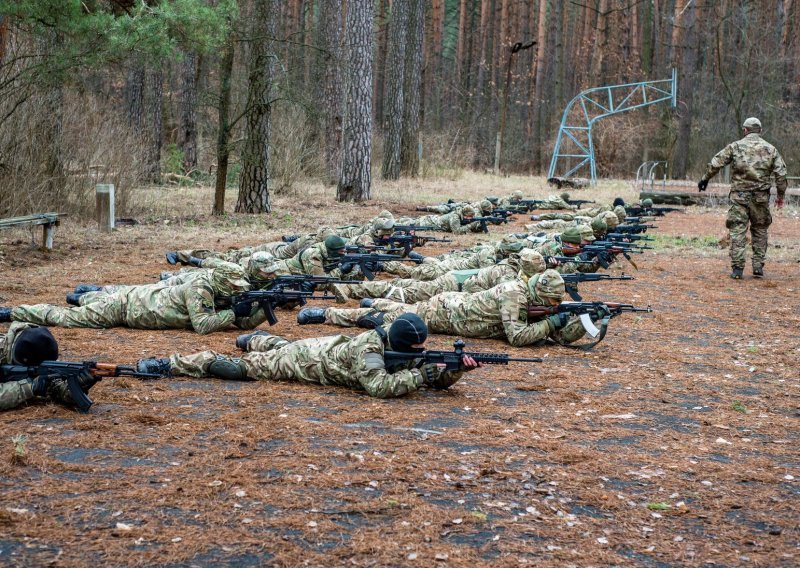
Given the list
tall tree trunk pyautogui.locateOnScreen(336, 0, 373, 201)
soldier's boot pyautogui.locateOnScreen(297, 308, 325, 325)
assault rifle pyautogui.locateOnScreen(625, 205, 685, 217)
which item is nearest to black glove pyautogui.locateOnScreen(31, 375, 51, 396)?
soldier's boot pyautogui.locateOnScreen(297, 308, 325, 325)

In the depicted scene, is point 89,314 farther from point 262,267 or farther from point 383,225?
point 383,225

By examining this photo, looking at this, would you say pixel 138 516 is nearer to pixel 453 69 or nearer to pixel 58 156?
pixel 58 156

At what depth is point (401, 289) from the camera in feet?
A: 33.8

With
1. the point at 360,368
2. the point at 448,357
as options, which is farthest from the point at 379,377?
the point at 448,357

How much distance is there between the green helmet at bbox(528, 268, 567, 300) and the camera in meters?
8.27

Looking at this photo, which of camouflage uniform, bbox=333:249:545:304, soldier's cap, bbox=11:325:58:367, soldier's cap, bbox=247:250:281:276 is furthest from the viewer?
camouflage uniform, bbox=333:249:545:304

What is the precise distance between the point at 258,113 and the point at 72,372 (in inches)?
491

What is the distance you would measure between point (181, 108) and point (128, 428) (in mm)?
23050

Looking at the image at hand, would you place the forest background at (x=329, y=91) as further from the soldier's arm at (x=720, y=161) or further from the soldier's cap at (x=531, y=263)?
the soldier's arm at (x=720, y=161)

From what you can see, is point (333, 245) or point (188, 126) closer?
point (333, 245)

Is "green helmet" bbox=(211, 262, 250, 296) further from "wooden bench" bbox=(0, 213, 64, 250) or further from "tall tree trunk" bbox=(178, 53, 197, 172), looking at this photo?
"tall tree trunk" bbox=(178, 53, 197, 172)

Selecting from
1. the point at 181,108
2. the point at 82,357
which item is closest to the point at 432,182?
the point at 181,108

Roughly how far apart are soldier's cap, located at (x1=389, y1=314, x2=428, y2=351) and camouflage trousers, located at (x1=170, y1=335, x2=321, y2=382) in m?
0.74

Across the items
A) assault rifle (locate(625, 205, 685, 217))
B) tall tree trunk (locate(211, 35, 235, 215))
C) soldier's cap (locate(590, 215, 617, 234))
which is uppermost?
tall tree trunk (locate(211, 35, 235, 215))
